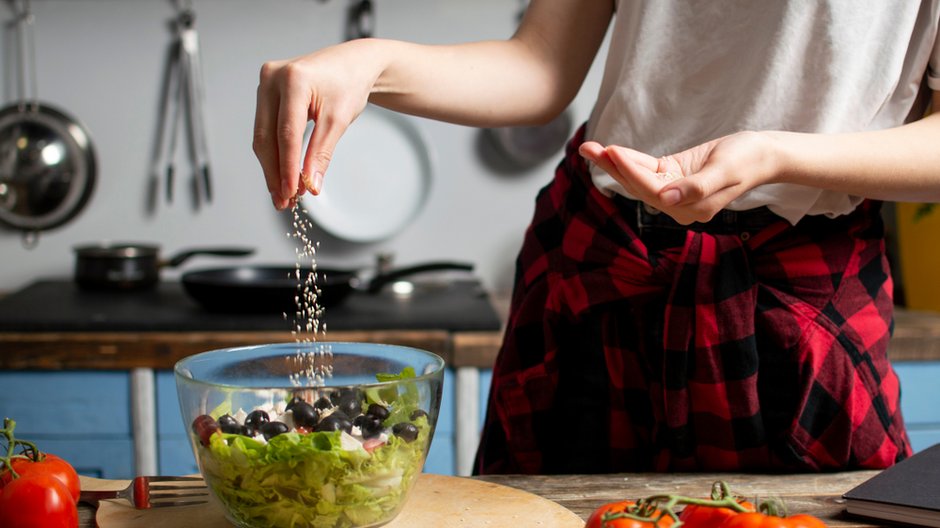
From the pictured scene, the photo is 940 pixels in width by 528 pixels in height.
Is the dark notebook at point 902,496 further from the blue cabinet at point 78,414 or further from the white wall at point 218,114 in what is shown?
the white wall at point 218,114

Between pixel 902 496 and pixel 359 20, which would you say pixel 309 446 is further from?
pixel 359 20

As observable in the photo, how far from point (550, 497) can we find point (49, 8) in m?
1.96

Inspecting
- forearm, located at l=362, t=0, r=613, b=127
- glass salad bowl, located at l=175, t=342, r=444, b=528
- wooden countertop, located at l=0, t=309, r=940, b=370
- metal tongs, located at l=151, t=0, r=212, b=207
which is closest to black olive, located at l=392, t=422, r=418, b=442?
glass salad bowl, located at l=175, t=342, r=444, b=528

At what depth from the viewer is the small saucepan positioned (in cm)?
204

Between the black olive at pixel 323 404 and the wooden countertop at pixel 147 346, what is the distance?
1032mm

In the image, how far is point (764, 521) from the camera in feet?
1.82

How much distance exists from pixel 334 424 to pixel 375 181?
1614mm

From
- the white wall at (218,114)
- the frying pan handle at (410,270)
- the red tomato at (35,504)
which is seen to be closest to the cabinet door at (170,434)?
the frying pan handle at (410,270)

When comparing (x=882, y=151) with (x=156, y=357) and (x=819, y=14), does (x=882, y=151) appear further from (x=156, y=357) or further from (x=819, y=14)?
(x=156, y=357)

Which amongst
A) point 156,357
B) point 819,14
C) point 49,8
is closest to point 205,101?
point 49,8

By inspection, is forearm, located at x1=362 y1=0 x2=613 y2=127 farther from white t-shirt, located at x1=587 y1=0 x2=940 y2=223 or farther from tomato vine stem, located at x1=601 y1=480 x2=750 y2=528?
tomato vine stem, located at x1=601 y1=480 x2=750 y2=528

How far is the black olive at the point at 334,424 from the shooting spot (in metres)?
0.66

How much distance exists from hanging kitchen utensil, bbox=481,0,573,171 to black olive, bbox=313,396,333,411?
166 cm

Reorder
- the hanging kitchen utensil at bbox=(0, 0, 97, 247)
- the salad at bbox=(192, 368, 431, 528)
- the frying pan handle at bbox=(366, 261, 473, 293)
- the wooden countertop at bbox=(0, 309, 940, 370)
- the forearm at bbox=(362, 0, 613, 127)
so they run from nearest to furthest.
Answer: the salad at bbox=(192, 368, 431, 528), the forearm at bbox=(362, 0, 613, 127), the wooden countertop at bbox=(0, 309, 940, 370), the frying pan handle at bbox=(366, 261, 473, 293), the hanging kitchen utensil at bbox=(0, 0, 97, 247)
